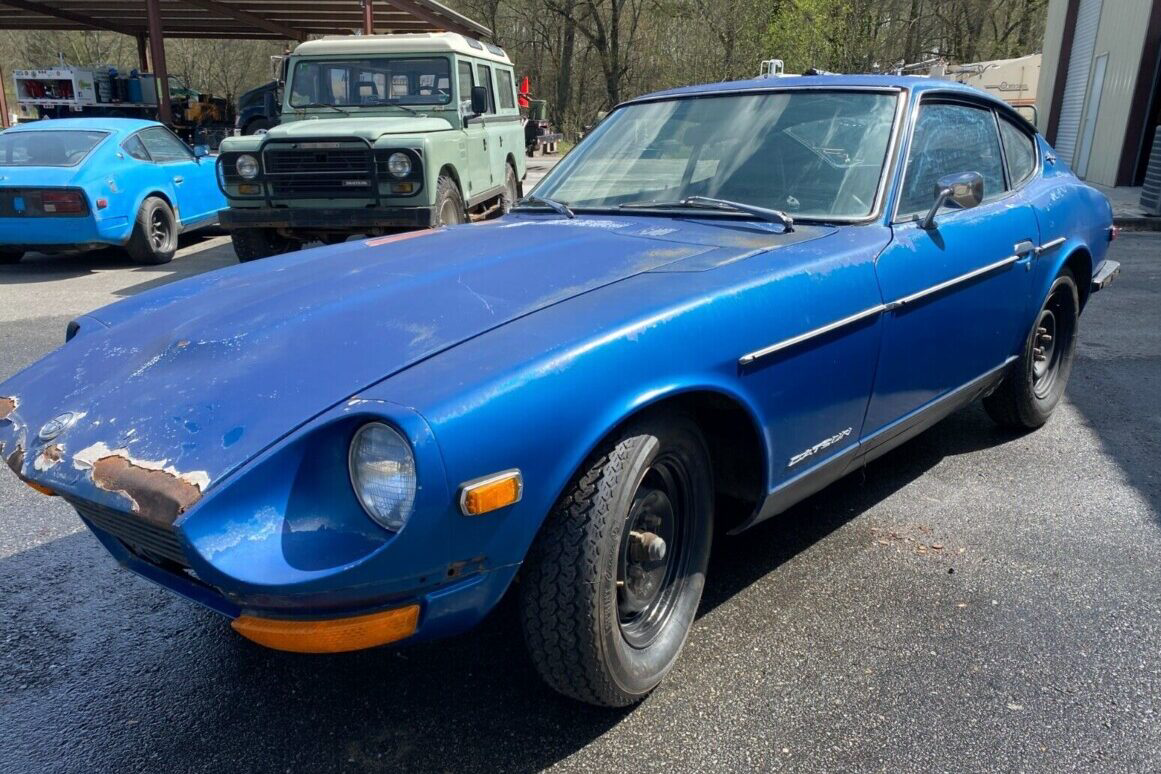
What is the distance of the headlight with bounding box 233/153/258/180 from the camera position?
25.4 feet

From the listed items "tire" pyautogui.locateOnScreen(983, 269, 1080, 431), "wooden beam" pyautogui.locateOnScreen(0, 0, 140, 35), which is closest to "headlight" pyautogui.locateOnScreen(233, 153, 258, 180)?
"tire" pyautogui.locateOnScreen(983, 269, 1080, 431)

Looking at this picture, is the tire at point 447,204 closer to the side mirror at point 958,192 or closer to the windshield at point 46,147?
the windshield at point 46,147

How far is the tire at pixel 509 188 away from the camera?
35.4 feet

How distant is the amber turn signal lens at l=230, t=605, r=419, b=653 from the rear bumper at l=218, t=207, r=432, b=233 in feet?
19.9

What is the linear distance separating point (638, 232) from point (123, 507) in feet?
5.87

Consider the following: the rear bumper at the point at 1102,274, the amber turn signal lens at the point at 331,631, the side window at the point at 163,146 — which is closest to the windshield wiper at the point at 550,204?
the amber turn signal lens at the point at 331,631

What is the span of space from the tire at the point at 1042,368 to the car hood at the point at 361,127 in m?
5.47

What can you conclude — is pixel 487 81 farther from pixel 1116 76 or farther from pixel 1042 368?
pixel 1116 76

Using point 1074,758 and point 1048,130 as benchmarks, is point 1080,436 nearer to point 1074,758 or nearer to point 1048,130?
point 1074,758

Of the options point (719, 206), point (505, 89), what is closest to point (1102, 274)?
point (719, 206)

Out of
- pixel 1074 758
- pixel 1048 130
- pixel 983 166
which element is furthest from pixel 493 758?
pixel 1048 130

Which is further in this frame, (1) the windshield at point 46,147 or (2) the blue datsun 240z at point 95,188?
(1) the windshield at point 46,147

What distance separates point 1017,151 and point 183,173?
28.7 ft

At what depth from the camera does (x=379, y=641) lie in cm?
187
